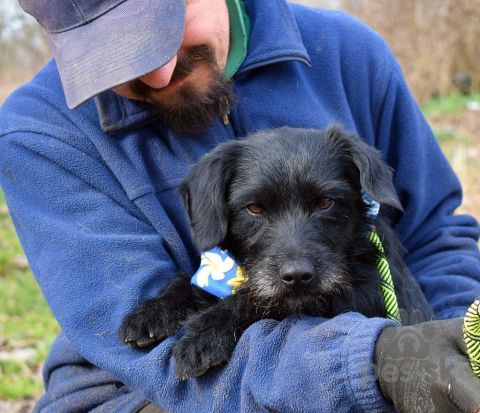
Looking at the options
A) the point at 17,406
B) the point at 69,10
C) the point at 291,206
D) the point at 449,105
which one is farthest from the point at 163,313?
the point at 449,105

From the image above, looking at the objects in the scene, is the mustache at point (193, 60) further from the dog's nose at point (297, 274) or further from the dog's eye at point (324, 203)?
the dog's nose at point (297, 274)

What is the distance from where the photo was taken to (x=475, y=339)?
1416 millimetres

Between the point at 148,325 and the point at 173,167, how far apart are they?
765mm

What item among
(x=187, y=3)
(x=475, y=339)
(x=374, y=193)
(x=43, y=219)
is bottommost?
(x=43, y=219)

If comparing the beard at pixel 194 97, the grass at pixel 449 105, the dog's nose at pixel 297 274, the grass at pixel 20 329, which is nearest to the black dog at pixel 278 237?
the dog's nose at pixel 297 274

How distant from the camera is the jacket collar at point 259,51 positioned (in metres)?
2.54

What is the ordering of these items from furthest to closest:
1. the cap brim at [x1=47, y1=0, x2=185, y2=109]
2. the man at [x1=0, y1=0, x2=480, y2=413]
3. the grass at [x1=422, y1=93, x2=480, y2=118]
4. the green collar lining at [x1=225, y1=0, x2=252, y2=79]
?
1. the grass at [x1=422, y1=93, x2=480, y2=118]
2. the green collar lining at [x1=225, y1=0, x2=252, y2=79]
3. the cap brim at [x1=47, y1=0, x2=185, y2=109]
4. the man at [x1=0, y1=0, x2=480, y2=413]

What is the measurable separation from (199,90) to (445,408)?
67.8 inches

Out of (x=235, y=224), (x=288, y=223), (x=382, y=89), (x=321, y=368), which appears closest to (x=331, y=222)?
(x=288, y=223)

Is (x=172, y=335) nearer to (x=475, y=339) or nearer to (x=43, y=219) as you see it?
(x=43, y=219)

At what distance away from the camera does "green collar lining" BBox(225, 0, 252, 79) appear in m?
2.74

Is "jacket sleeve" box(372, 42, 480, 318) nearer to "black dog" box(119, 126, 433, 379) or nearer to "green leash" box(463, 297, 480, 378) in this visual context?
"black dog" box(119, 126, 433, 379)

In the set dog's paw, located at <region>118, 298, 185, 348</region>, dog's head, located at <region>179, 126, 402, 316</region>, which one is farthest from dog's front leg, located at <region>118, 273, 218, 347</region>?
dog's head, located at <region>179, 126, 402, 316</region>

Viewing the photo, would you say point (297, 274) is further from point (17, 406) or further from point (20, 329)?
point (20, 329)
